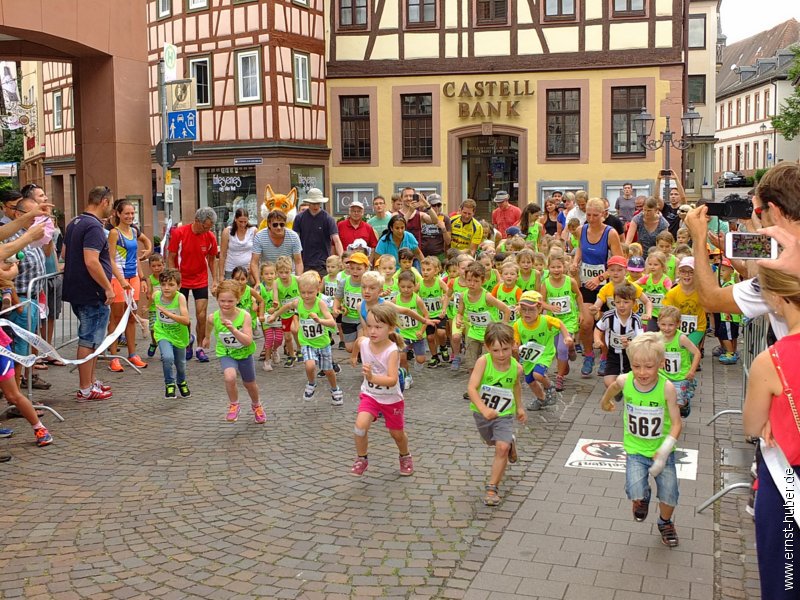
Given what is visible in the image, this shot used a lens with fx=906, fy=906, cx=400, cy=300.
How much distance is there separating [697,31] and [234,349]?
166 feet

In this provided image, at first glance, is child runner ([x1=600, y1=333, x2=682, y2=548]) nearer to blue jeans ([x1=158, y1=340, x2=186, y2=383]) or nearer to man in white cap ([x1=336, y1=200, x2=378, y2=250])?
blue jeans ([x1=158, y1=340, x2=186, y2=383])

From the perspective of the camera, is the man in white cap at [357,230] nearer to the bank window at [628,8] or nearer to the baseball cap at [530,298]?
the baseball cap at [530,298]

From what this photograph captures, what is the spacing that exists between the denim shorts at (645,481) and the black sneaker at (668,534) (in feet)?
0.43

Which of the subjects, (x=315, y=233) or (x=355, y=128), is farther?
(x=355, y=128)

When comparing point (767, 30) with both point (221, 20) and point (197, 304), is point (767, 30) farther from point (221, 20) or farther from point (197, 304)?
point (197, 304)

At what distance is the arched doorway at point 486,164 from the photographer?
27828mm

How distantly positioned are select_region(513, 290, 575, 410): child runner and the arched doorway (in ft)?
63.7

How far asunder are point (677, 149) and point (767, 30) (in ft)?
260

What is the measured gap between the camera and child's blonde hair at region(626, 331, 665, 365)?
5.66m

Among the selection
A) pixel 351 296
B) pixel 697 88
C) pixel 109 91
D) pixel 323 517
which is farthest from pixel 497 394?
pixel 697 88

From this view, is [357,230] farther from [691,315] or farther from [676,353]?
[676,353]

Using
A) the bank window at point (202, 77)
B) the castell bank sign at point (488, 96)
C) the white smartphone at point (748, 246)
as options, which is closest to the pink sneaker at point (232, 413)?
the white smartphone at point (748, 246)

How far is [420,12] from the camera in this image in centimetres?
2805

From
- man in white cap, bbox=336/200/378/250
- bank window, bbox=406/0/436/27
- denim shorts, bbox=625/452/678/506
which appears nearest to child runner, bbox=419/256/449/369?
man in white cap, bbox=336/200/378/250
